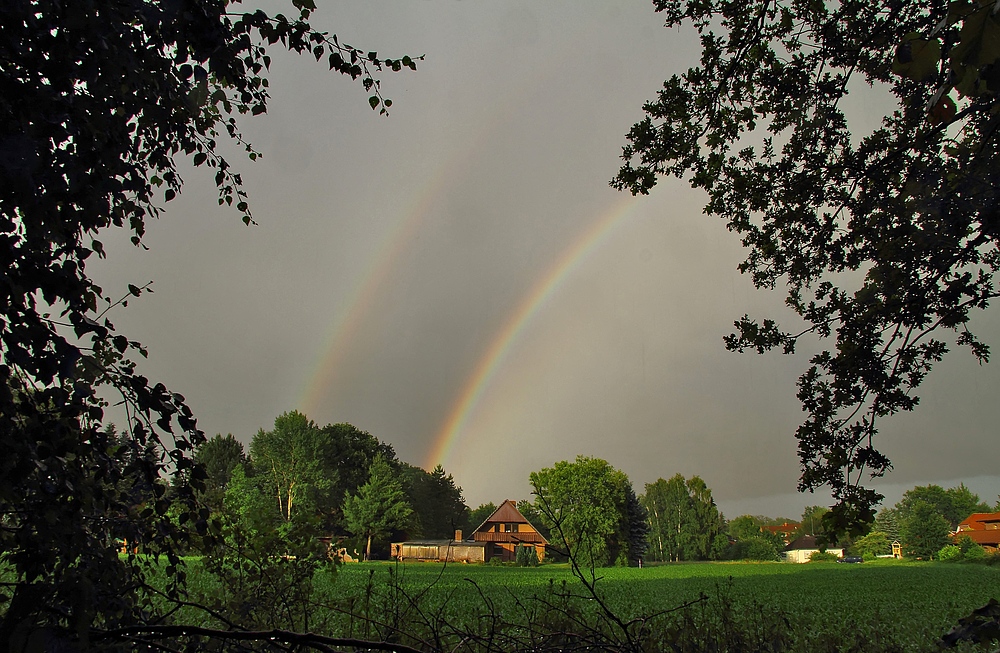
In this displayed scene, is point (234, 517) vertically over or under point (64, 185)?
under

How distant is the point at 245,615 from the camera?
393cm

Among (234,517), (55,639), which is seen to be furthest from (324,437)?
(55,639)

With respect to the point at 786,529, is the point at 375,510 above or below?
below

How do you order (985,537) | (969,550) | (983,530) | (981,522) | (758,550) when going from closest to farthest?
(969,550), (985,537), (983,530), (981,522), (758,550)

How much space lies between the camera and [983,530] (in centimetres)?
9588

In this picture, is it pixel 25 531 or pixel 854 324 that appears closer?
pixel 25 531

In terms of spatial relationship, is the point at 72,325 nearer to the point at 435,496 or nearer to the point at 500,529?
the point at 500,529

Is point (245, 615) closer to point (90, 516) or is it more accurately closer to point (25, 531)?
point (90, 516)

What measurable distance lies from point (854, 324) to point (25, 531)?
16.4ft

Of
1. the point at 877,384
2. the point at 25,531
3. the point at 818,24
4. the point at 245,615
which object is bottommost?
the point at 245,615

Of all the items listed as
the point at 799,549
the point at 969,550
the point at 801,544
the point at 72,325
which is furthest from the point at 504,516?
the point at 801,544

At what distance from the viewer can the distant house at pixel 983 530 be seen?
91.0 metres

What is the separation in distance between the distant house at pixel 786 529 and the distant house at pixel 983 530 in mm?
39459

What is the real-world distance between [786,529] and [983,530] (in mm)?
64084
